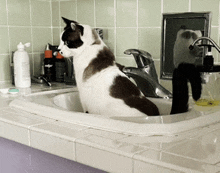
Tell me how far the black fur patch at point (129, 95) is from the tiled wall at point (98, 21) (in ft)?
1.02

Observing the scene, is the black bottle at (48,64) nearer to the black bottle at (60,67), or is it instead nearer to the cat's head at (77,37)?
the black bottle at (60,67)

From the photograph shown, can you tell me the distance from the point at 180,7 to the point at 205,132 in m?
0.63

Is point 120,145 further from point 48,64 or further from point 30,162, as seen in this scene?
point 48,64

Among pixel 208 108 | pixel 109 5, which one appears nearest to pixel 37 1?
pixel 109 5

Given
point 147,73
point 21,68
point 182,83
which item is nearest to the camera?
point 182,83

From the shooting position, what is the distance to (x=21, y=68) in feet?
4.56

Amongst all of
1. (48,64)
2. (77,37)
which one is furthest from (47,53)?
(77,37)

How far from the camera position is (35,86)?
143 cm

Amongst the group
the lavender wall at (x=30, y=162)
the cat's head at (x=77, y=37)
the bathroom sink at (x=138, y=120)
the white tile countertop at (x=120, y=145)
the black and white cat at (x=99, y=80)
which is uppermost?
the cat's head at (x=77, y=37)

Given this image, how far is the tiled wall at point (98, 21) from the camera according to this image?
1238 millimetres

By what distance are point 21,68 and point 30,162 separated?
0.65 metres

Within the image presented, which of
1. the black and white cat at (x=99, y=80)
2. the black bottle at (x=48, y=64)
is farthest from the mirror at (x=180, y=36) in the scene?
the black bottle at (x=48, y=64)

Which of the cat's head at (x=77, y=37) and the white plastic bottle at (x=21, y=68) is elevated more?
the cat's head at (x=77, y=37)

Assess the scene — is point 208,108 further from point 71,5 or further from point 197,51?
point 71,5
